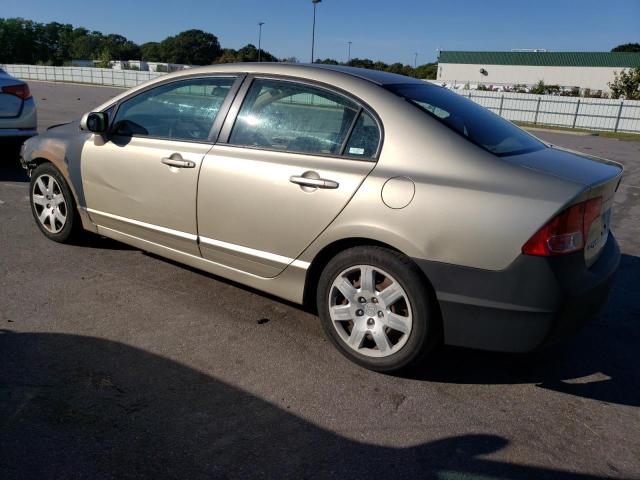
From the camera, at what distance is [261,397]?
9.16 ft

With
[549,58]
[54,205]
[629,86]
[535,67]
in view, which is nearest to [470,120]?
[54,205]

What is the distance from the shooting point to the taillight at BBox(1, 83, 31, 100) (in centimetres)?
761

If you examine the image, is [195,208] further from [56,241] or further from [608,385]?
[608,385]

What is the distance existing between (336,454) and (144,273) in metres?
2.59

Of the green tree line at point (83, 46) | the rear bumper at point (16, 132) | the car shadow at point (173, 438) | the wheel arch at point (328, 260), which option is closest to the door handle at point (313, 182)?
the wheel arch at point (328, 260)

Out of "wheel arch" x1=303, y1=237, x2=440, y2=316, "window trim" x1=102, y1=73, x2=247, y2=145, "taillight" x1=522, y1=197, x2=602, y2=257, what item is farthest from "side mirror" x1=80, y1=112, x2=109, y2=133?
"taillight" x1=522, y1=197, x2=602, y2=257

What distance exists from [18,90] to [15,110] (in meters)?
0.29

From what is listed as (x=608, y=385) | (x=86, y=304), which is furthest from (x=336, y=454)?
(x=86, y=304)

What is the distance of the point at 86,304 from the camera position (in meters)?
3.77

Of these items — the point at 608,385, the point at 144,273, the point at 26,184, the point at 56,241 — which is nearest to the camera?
the point at 608,385

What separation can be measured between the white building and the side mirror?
69012 mm

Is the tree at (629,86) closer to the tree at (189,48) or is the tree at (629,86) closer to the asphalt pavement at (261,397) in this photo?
the asphalt pavement at (261,397)

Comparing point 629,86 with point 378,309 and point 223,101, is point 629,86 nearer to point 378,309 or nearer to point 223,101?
point 223,101

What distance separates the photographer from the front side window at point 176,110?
3799mm
